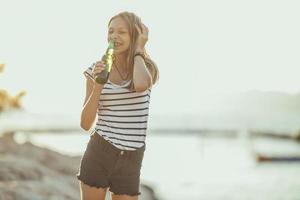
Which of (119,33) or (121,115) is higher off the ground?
(119,33)

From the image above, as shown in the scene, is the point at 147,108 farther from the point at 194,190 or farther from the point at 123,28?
the point at 194,190

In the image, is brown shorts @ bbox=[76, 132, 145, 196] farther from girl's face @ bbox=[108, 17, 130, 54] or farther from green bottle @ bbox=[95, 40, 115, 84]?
girl's face @ bbox=[108, 17, 130, 54]

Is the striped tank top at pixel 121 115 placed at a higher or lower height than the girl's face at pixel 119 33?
lower

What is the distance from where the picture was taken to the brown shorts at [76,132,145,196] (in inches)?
133

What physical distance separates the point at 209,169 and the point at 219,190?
8.39 meters

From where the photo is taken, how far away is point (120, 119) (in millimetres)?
3346

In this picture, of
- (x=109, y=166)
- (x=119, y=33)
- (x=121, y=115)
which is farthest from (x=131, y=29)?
(x=109, y=166)

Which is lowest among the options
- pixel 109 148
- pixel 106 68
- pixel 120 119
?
pixel 109 148

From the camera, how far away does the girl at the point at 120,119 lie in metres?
3.34

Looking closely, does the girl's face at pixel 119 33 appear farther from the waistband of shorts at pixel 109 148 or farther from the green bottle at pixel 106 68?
the waistband of shorts at pixel 109 148

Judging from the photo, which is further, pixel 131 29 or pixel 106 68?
pixel 131 29

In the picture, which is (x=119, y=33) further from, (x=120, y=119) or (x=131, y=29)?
(x=120, y=119)

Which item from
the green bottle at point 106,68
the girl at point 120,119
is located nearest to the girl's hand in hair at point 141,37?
the girl at point 120,119

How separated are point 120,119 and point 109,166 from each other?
28 centimetres
